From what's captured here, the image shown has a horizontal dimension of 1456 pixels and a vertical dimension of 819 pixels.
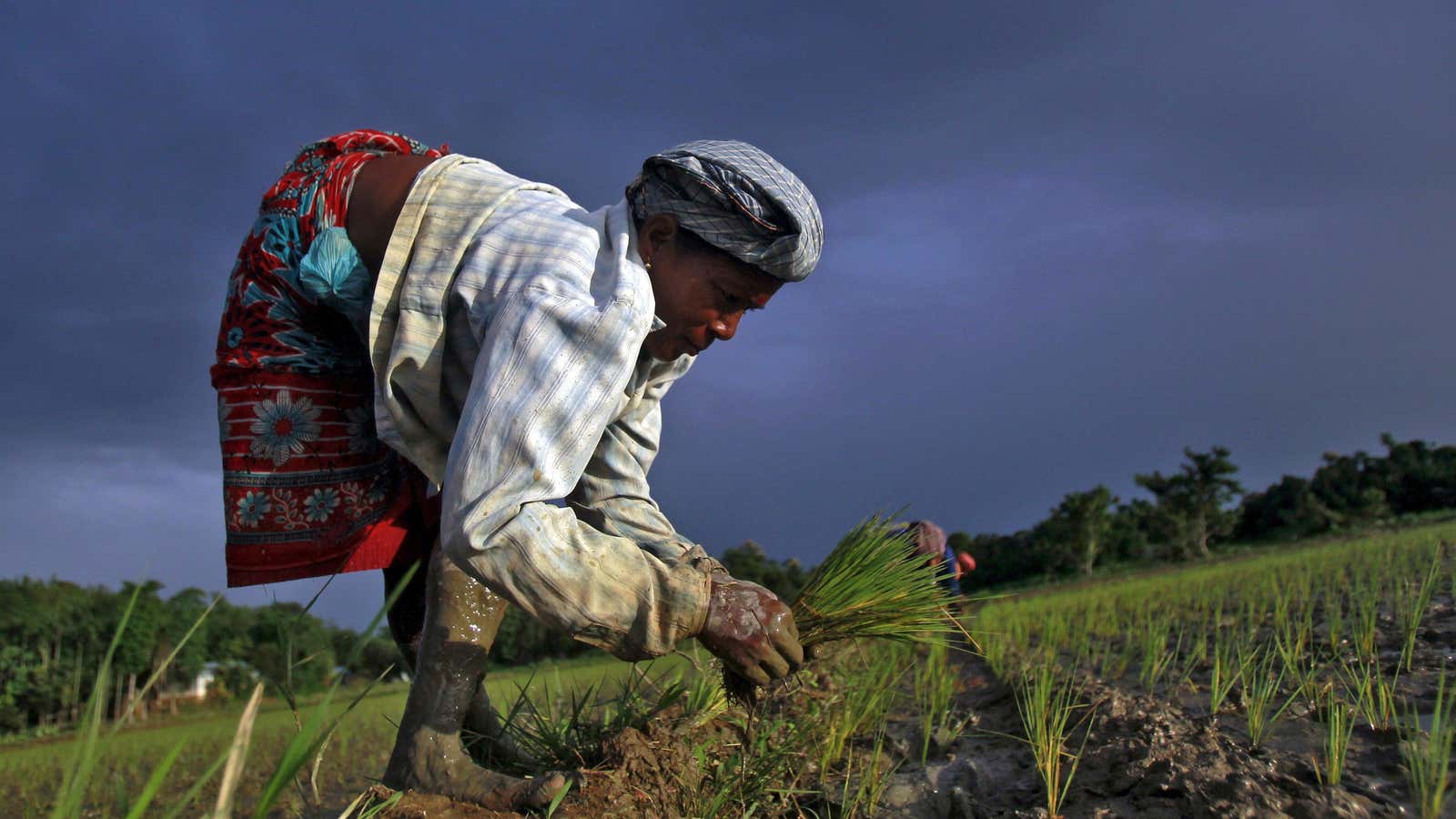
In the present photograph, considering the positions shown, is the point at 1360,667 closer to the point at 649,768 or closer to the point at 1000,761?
the point at 1000,761

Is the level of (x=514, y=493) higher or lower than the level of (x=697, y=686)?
higher

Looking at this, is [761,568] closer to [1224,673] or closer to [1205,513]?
[1224,673]

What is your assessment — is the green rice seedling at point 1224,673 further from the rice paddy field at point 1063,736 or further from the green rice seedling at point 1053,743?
the green rice seedling at point 1053,743

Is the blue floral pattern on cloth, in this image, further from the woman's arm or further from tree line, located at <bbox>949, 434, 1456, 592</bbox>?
tree line, located at <bbox>949, 434, 1456, 592</bbox>

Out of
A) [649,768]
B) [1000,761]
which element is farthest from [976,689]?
[649,768]

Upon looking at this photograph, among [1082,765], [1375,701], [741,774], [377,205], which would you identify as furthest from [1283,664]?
[377,205]

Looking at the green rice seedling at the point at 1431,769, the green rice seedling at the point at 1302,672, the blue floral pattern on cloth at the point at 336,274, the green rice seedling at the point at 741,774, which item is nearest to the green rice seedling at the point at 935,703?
the green rice seedling at the point at 741,774

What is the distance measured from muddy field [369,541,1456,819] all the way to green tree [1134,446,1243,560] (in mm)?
22885

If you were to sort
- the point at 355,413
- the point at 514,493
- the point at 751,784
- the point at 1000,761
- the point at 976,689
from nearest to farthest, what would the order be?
the point at 514,493 < the point at 751,784 < the point at 355,413 < the point at 1000,761 < the point at 976,689

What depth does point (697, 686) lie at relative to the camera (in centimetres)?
274

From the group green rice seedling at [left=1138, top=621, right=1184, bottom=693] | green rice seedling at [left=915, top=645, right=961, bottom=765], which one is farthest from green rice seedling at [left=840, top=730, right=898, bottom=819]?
green rice seedling at [left=1138, top=621, right=1184, bottom=693]

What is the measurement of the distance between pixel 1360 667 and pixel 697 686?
1799 millimetres

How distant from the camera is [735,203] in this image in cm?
192

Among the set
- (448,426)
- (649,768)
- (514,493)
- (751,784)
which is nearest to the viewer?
(514,493)
